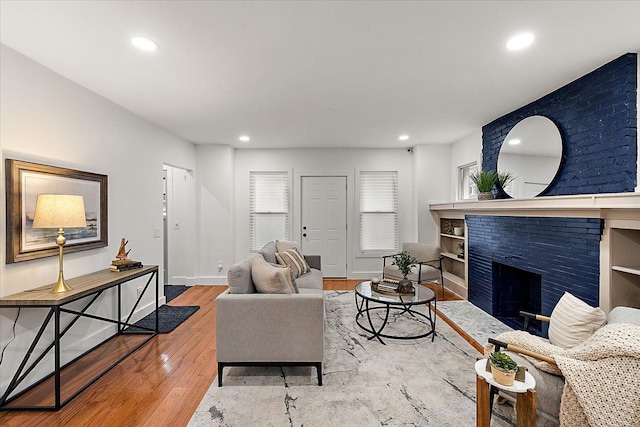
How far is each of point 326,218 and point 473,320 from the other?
304cm

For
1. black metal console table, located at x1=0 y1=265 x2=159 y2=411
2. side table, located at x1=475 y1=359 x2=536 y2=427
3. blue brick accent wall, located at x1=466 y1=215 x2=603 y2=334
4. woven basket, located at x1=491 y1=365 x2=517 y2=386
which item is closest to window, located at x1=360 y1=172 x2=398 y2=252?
blue brick accent wall, located at x1=466 y1=215 x2=603 y2=334

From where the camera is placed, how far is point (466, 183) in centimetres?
515

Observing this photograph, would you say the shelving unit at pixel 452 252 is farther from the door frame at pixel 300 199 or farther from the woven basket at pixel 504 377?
the woven basket at pixel 504 377

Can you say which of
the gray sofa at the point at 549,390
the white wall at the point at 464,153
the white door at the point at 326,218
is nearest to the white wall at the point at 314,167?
the white door at the point at 326,218

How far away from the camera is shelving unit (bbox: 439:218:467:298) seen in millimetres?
4883

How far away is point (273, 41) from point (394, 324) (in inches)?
124

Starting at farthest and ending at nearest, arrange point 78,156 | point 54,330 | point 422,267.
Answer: point 422,267
point 78,156
point 54,330

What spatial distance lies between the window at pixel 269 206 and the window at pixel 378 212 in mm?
1505

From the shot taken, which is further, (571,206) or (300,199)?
(300,199)

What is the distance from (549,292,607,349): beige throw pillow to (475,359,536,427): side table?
59cm

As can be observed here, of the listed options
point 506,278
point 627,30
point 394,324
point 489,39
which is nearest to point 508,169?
point 506,278

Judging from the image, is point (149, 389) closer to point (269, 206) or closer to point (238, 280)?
point (238, 280)

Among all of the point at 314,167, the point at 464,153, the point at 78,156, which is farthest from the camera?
the point at 314,167

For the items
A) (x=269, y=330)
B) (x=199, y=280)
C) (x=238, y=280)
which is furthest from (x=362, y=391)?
(x=199, y=280)
